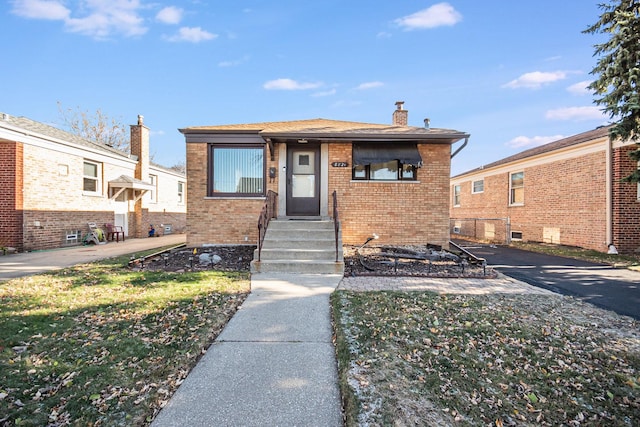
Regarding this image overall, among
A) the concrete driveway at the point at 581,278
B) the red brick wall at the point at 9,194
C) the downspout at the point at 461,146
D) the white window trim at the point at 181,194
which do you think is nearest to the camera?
the concrete driveway at the point at 581,278

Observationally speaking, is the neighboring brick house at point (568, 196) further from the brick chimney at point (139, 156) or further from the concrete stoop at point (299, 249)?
the brick chimney at point (139, 156)

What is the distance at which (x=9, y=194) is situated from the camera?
10.1 metres

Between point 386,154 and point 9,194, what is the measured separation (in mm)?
11899

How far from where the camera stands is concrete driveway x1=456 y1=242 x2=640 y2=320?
5.21m

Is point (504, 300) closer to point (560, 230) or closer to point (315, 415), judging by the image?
point (315, 415)

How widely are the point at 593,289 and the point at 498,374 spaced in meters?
4.63

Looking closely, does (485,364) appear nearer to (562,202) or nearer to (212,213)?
(212,213)

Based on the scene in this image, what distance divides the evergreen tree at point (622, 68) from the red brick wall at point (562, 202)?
8.09 ft

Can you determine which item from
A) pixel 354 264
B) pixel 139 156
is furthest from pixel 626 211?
pixel 139 156

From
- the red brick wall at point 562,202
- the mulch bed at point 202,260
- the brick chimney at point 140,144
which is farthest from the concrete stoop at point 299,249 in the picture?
the brick chimney at point 140,144

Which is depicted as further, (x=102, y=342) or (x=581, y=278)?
(x=581, y=278)

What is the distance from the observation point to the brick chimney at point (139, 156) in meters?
16.1

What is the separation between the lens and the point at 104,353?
3.14 metres

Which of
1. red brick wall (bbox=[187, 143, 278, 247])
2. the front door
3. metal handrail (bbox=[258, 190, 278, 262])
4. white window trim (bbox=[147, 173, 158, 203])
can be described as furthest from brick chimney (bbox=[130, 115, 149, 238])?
the front door
